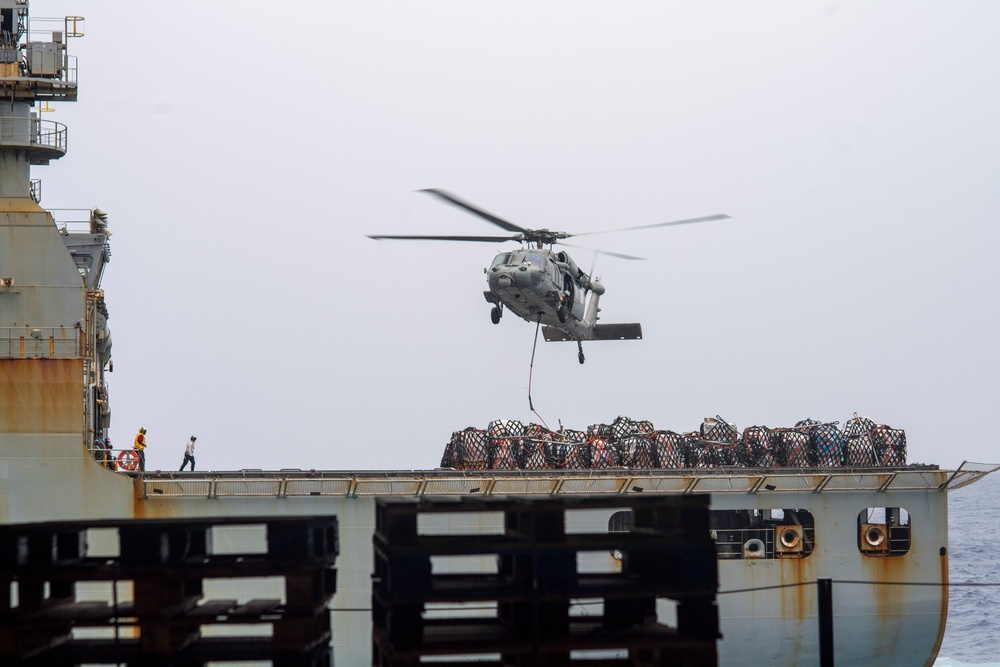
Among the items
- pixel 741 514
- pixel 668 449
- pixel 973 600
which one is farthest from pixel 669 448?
pixel 973 600

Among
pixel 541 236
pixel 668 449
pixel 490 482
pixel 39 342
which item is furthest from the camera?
pixel 541 236

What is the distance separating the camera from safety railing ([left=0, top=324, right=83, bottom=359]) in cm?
2488

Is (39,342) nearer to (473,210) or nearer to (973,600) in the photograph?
(473,210)

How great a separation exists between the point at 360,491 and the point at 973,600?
148 feet

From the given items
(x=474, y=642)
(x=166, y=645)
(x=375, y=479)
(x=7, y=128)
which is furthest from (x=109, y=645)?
(x=7, y=128)

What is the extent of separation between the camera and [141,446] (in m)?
27.1

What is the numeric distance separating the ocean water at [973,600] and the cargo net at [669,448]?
485 cm

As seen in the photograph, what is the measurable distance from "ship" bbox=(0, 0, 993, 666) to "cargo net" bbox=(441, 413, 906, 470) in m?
0.94

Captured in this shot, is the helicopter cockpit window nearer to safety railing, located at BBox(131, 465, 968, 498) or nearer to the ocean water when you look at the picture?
safety railing, located at BBox(131, 465, 968, 498)

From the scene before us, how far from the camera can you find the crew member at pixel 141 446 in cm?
2639

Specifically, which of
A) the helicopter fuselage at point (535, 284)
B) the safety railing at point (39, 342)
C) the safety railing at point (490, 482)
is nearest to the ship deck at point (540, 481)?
the safety railing at point (490, 482)

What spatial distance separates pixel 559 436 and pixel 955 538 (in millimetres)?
75067

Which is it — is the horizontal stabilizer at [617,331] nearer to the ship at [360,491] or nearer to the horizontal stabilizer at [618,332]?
the horizontal stabilizer at [618,332]

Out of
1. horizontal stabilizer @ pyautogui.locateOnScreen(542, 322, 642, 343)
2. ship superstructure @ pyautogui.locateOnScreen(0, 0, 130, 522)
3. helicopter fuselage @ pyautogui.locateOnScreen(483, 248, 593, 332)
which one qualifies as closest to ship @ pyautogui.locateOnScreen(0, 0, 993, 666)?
ship superstructure @ pyautogui.locateOnScreen(0, 0, 130, 522)
